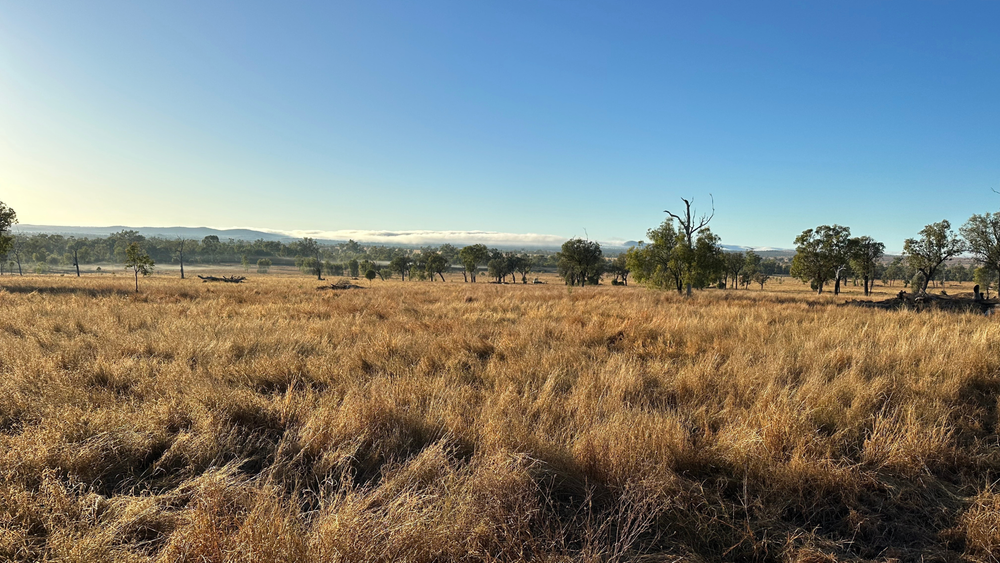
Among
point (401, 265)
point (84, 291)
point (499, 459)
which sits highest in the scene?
point (401, 265)

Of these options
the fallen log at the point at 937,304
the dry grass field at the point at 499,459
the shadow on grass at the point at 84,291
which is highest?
the fallen log at the point at 937,304

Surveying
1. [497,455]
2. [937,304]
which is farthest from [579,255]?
[497,455]

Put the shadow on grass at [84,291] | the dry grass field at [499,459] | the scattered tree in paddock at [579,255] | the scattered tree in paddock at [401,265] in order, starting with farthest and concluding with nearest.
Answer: the scattered tree in paddock at [401,265] → the scattered tree in paddock at [579,255] → the shadow on grass at [84,291] → the dry grass field at [499,459]

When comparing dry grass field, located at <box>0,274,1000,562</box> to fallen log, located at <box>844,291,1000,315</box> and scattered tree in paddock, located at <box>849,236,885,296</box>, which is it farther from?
scattered tree in paddock, located at <box>849,236,885,296</box>

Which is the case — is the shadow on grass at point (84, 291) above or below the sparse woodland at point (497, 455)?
below

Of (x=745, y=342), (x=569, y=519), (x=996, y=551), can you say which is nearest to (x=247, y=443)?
(x=569, y=519)

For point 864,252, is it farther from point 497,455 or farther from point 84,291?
point 84,291

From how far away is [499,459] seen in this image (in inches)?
107

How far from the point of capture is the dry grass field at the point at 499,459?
2.10 m

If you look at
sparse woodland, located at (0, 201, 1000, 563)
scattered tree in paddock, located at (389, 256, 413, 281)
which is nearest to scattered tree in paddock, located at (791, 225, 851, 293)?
sparse woodland, located at (0, 201, 1000, 563)

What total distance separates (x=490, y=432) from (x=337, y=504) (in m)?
1.27

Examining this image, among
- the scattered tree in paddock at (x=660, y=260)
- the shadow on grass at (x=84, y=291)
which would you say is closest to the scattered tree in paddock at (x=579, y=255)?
the scattered tree in paddock at (x=660, y=260)

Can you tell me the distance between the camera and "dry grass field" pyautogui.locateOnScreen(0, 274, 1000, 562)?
2.10 meters

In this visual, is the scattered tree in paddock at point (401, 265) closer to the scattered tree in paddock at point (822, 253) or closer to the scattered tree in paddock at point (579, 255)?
the scattered tree in paddock at point (579, 255)
